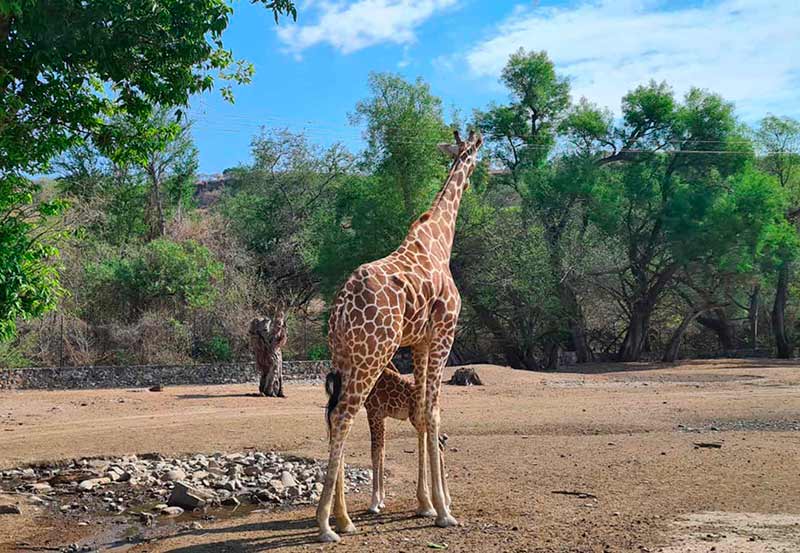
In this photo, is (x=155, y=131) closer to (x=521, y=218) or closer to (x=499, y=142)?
(x=521, y=218)

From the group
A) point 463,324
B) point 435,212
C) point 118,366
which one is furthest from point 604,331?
point 435,212

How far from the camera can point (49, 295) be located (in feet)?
29.7

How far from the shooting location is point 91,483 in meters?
10.0

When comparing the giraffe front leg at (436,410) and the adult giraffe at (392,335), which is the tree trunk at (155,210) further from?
the giraffe front leg at (436,410)

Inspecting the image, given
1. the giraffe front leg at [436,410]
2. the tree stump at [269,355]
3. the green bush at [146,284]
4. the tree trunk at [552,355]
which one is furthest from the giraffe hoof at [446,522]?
the tree trunk at [552,355]

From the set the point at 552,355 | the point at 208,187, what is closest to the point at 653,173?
the point at 552,355

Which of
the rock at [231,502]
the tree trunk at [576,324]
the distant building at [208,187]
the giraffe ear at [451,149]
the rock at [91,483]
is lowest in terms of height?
the rock at [231,502]

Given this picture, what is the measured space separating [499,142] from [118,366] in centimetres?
2167

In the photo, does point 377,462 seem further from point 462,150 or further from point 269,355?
point 269,355

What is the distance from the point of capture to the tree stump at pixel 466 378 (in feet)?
78.9

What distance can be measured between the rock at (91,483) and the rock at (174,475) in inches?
29.1

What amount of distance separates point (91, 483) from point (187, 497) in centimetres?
191

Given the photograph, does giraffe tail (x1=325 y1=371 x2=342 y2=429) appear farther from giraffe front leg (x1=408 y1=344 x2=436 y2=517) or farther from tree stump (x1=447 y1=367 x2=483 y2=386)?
tree stump (x1=447 y1=367 x2=483 y2=386)

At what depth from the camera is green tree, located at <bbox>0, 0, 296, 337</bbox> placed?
25.3ft
